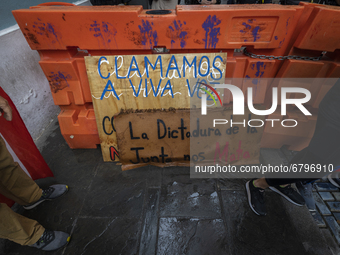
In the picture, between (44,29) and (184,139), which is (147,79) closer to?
(184,139)

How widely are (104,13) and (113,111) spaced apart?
1.10 metres

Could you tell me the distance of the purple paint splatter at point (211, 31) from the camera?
199 cm

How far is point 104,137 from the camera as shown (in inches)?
103

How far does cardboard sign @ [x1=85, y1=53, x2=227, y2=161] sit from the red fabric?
798 mm

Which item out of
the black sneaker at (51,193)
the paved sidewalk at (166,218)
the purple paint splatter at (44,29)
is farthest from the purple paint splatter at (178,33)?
the black sneaker at (51,193)

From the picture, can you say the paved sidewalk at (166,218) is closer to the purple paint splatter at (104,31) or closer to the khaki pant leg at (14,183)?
the khaki pant leg at (14,183)

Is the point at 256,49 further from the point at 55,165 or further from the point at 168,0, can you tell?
A: the point at 168,0

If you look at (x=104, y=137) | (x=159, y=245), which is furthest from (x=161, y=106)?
(x=159, y=245)

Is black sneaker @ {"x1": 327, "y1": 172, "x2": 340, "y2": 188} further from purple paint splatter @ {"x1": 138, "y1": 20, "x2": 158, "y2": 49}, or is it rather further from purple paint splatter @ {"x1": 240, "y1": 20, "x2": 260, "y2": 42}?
purple paint splatter @ {"x1": 138, "y1": 20, "x2": 158, "y2": 49}

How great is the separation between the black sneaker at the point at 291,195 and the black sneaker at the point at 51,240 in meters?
2.41

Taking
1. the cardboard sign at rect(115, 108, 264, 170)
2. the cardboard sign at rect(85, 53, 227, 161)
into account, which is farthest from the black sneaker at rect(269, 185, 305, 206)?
the cardboard sign at rect(85, 53, 227, 161)

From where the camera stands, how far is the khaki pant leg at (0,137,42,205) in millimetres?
1702

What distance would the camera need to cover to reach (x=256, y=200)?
84.9 inches

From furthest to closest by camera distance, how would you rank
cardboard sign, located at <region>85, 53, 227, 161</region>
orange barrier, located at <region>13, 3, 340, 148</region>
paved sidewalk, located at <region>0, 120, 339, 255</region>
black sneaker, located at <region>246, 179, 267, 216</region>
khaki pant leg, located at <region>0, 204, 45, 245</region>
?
cardboard sign, located at <region>85, 53, 227, 161</region>
black sneaker, located at <region>246, 179, 267, 216</region>
orange barrier, located at <region>13, 3, 340, 148</region>
paved sidewalk, located at <region>0, 120, 339, 255</region>
khaki pant leg, located at <region>0, 204, 45, 245</region>
